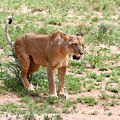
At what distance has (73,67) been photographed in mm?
11219

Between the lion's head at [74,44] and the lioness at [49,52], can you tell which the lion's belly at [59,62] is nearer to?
the lioness at [49,52]

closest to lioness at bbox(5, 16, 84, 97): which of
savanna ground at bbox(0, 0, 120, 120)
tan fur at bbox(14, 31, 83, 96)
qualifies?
tan fur at bbox(14, 31, 83, 96)

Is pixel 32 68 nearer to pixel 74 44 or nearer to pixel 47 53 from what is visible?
pixel 47 53

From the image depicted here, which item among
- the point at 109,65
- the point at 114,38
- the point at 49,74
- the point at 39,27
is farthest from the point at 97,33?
the point at 49,74

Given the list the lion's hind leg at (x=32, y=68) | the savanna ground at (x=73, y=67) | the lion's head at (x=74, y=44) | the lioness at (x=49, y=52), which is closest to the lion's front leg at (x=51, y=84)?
the lioness at (x=49, y=52)

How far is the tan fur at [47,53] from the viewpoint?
8.87m

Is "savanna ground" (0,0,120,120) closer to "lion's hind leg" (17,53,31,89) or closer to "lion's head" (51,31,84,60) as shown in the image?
"lion's hind leg" (17,53,31,89)

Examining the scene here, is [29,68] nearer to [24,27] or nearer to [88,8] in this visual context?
[24,27]

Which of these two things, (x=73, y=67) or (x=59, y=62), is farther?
(x=73, y=67)

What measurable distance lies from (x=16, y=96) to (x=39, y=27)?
17.8 ft

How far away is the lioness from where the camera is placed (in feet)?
28.8

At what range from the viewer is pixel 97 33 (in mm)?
13734

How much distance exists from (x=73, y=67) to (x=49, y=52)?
7.40 feet

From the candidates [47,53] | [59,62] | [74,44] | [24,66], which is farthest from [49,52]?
[24,66]
